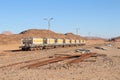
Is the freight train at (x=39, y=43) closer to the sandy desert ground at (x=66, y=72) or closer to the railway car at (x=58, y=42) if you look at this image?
the railway car at (x=58, y=42)

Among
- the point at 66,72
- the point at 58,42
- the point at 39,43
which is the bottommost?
the point at 66,72

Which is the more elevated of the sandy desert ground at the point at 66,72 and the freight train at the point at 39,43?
the freight train at the point at 39,43

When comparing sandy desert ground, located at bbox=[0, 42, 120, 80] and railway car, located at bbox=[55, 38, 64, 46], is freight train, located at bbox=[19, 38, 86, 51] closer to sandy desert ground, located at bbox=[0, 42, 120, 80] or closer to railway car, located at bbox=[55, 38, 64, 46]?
railway car, located at bbox=[55, 38, 64, 46]

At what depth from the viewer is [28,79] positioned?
14.7m

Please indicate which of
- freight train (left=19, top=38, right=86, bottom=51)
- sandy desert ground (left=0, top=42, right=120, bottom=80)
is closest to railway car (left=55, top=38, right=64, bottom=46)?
freight train (left=19, top=38, right=86, bottom=51)

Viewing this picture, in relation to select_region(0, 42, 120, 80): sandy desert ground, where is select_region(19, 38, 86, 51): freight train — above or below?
above

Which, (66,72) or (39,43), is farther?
(39,43)

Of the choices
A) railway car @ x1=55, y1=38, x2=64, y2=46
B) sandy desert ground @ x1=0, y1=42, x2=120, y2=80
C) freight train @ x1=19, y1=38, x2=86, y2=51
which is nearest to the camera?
sandy desert ground @ x1=0, y1=42, x2=120, y2=80

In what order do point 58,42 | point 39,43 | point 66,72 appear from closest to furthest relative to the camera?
point 66,72, point 39,43, point 58,42

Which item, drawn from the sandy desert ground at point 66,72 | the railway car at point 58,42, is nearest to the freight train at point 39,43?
the railway car at point 58,42

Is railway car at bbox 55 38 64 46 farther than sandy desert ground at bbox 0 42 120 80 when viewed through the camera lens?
Yes

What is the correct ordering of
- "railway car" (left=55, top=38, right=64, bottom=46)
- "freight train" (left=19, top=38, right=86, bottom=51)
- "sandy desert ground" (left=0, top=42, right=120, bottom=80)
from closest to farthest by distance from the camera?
"sandy desert ground" (left=0, top=42, right=120, bottom=80) < "freight train" (left=19, top=38, right=86, bottom=51) < "railway car" (left=55, top=38, right=64, bottom=46)

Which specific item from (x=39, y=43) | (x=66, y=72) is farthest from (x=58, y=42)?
(x=66, y=72)

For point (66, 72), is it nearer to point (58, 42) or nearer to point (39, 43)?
point (39, 43)
